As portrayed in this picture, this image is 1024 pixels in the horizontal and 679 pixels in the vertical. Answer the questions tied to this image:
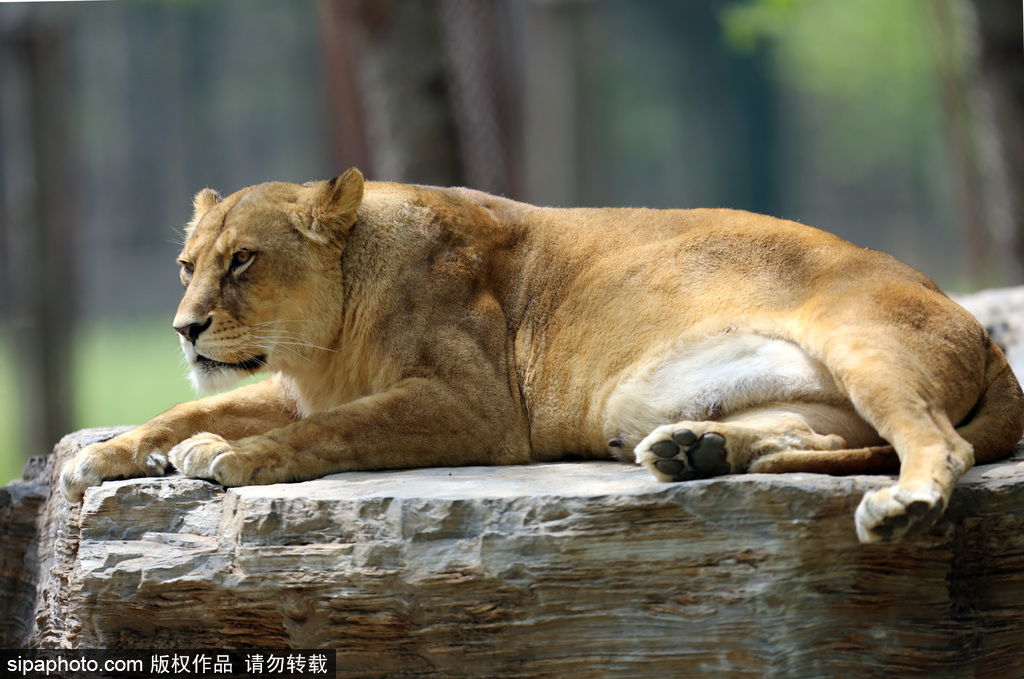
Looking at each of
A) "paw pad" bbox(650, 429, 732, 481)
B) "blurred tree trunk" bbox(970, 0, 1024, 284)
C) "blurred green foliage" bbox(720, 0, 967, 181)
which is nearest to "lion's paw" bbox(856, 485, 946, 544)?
"paw pad" bbox(650, 429, 732, 481)

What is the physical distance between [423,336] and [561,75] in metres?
8.83

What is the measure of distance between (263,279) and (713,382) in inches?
69.3

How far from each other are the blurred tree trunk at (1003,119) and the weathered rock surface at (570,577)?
19.4 ft

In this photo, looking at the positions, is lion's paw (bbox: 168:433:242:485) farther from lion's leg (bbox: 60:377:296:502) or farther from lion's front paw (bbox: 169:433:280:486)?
lion's leg (bbox: 60:377:296:502)

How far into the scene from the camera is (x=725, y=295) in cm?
404

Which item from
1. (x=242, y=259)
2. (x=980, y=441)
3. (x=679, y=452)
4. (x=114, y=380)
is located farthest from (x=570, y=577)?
(x=114, y=380)

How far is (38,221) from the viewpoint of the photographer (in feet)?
22.2

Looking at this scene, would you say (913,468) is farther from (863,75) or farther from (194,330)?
(863,75)

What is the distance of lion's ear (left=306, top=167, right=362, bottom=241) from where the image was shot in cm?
425

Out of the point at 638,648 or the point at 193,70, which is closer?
the point at 638,648

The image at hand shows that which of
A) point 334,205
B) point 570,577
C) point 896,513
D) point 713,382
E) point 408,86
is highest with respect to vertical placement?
point 408,86

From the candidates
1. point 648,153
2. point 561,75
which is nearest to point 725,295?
point 561,75

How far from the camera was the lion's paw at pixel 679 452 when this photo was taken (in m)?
3.39

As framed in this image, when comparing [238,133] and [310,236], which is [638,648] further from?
[238,133]
